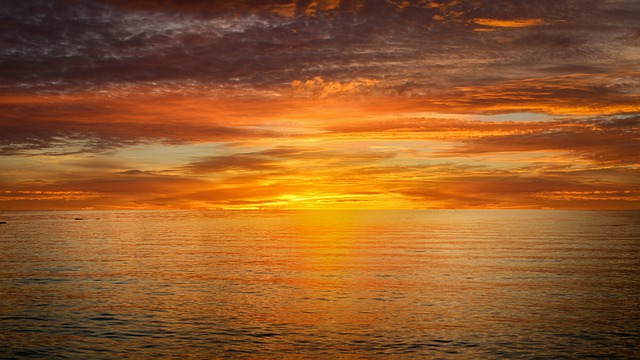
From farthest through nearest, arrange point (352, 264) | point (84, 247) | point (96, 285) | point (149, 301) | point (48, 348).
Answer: point (84, 247) < point (352, 264) < point (96, 285) < point (149, 301) < point (48, 348)

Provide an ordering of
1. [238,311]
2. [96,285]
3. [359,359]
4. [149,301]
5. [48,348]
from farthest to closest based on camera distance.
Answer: [96,285] → [149,301] → [238,311] → [48,348] → [359,359]

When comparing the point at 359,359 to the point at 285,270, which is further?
the point at 285,270

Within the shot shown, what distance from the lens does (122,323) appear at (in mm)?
33906

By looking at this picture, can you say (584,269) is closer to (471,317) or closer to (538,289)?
(538,289)

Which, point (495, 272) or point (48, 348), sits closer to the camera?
point (48, 348)

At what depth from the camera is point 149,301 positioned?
40344 millimetres

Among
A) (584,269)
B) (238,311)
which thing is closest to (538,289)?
(584,269)

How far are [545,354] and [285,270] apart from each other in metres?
33.0

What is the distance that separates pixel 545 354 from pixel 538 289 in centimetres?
1866

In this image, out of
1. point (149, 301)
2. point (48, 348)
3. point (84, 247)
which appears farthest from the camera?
point (84, 247)

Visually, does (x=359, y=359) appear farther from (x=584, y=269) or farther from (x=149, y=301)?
(x=584, y=269)

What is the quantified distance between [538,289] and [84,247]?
65.3 metres

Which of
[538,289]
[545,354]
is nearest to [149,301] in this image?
[545,354]

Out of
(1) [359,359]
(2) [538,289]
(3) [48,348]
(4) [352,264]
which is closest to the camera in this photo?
(1) [359,359]
